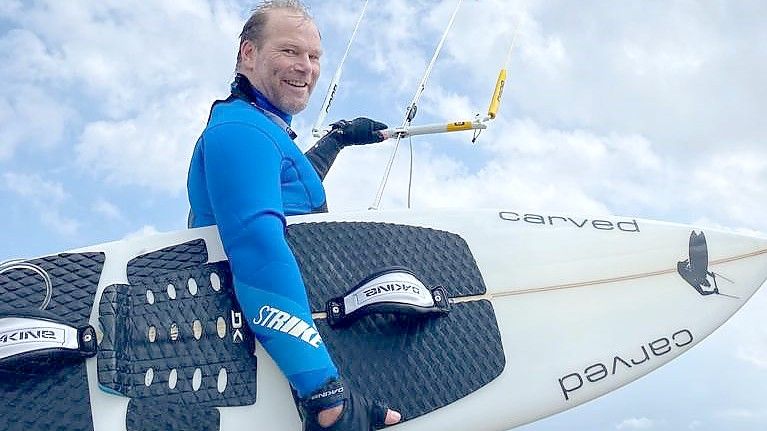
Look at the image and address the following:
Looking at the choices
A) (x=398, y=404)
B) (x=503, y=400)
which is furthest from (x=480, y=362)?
(x=398, y=404)

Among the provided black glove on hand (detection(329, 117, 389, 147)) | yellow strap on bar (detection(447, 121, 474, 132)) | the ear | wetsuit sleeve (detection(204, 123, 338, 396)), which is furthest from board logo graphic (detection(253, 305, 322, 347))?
yellow strap on bar (detection(447, 121, 474, 132))

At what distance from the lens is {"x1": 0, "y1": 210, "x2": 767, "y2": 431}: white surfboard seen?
7.18ft

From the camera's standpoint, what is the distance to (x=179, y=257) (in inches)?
92.7

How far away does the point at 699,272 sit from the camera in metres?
→ 2.72

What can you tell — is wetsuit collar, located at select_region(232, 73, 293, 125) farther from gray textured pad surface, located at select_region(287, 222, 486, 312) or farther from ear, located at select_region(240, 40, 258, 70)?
gray textured pad surface, located at select_region(287, 222, 486, 312)

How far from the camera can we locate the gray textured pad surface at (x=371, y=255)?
2383 millimetres

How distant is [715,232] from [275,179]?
5.73 feet

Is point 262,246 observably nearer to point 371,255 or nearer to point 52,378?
point 371,255

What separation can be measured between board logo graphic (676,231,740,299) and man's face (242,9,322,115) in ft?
5.05

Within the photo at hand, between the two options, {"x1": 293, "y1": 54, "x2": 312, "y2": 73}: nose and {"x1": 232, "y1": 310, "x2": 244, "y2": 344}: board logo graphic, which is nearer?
{"x1": 232, "y1": 310, "x2": 244, "y2": 344}: board logo graphic

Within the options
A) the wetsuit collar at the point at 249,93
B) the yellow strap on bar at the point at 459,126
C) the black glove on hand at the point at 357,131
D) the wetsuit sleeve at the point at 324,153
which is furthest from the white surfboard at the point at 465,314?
the yellow strap on bar at the point at 459,126

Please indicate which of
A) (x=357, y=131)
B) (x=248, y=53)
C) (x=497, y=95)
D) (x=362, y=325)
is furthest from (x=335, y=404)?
(x=497, y=95)

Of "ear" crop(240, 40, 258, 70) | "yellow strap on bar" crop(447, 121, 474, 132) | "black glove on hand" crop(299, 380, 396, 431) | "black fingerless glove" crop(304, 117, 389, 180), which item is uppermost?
"yellow strap on bar" crop(447, 121, 474, 132)

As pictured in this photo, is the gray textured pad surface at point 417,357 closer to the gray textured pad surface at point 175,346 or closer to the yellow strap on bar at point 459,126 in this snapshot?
the gray textured pad surface at point 175,346
